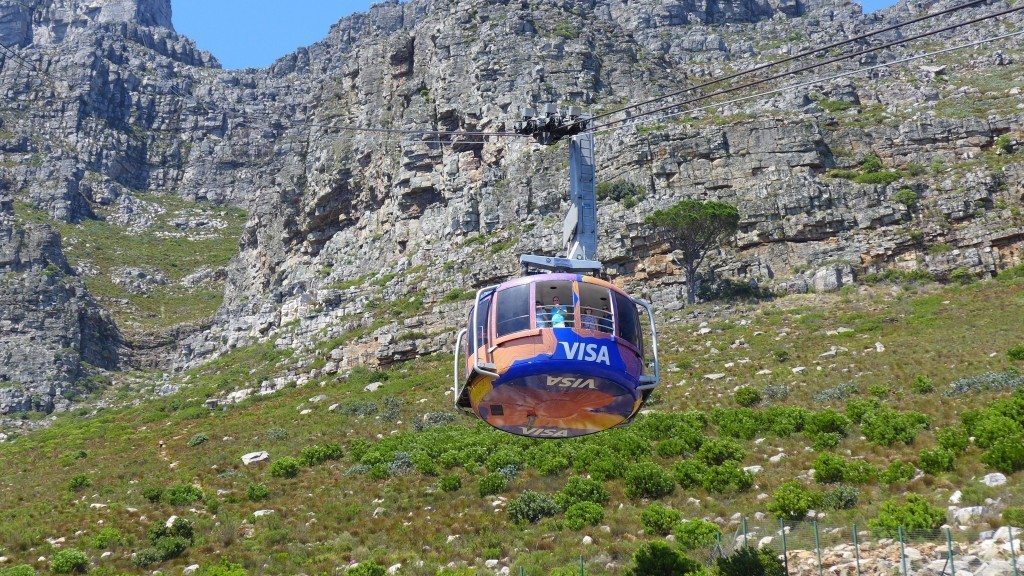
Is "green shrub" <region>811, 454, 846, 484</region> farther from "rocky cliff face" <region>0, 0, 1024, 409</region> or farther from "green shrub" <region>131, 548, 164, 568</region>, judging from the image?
"rocky cliff face" <region>0, 0, 1024, 409</region>

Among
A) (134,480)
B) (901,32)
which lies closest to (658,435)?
(134,480)

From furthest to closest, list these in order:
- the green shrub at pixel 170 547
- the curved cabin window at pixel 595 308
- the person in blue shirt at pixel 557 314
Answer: the green shrub at pixel 170 547 → the curved cabin window at pixel 595 308 → the person in blue shirt at pixel 557 314

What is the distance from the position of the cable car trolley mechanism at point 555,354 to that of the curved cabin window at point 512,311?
2 centimetres

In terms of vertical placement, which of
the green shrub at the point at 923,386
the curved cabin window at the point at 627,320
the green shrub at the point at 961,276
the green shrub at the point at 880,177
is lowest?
the green shrub at the point at 923,386

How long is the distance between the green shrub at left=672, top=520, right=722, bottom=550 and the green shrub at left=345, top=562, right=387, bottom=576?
24.5ft

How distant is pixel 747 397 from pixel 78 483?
26.6 metres

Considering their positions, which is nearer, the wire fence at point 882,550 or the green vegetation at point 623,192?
the wire fence at point 882,550

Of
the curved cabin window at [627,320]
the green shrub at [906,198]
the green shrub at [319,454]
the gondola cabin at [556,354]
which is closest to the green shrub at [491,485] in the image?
the green shrub at [319,454]

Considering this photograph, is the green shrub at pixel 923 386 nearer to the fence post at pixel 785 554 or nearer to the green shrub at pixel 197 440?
the fence post at pixel 785 554

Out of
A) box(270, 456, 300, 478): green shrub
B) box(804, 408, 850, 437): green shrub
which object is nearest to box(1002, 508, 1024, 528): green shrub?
box(804, 408, 850, 437): green shrub

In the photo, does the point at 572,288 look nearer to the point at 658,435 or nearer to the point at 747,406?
the point at 658,435

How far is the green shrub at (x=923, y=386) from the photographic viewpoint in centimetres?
3381

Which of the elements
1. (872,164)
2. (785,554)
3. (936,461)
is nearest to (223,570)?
(785,554)

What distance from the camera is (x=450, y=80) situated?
85375 millimetres
